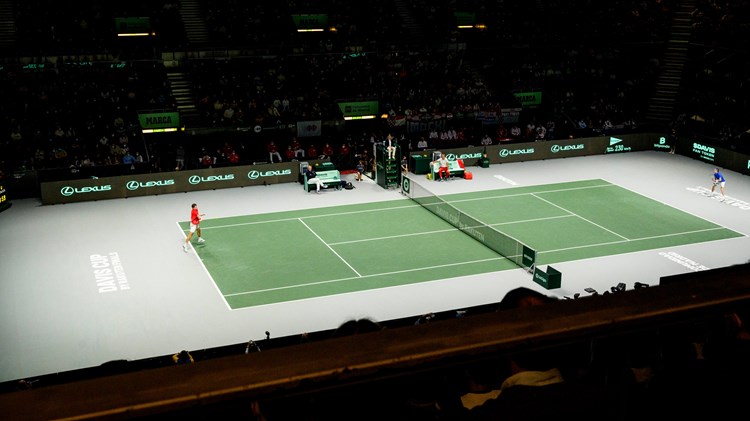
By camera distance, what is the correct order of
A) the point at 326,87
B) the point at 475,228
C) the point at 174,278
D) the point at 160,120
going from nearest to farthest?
the point at 174,278 → the point at 475,228 → the point at 160,120 → the point at 326,87

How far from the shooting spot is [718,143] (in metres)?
40.2

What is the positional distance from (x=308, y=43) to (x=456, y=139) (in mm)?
10935

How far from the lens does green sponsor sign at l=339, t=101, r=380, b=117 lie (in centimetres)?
4362

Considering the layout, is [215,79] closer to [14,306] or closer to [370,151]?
[370,151]

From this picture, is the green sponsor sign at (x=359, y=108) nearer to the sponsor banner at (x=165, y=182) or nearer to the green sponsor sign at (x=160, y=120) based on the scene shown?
the sponsor banner at (x=165, y=182)

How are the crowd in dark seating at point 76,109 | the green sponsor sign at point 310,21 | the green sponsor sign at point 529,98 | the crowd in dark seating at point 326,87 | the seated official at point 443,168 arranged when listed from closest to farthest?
1. the crowd in dark seating at point 76,109
2. the seated official at point 443,168
3. the crowd in dark seating at point 326,87
4. the green sponsor sign at point 529,98
5. the green sponsor sign at point 310,21

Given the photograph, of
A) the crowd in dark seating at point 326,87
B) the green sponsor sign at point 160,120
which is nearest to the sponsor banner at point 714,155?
the crowd in dark seating at point 326,87

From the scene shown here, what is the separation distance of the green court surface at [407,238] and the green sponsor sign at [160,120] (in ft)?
36.3

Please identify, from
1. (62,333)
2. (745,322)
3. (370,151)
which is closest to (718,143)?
(370,151)

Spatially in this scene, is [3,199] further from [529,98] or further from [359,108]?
[529,98]

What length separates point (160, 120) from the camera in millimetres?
39969

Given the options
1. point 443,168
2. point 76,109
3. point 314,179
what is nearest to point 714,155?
point 443,168

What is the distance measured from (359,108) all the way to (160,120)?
10755 mm

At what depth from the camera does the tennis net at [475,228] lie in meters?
25.3
